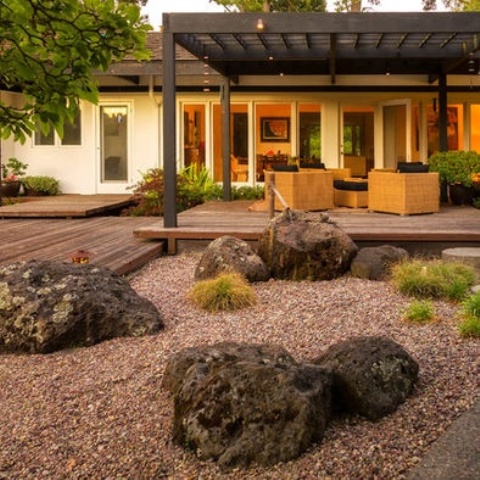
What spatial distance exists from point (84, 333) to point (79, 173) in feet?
38.2

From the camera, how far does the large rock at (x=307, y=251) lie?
23.2 ft

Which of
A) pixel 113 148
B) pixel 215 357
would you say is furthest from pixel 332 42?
pixel 215 357

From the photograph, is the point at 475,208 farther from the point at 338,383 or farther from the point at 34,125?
the point at 34,125

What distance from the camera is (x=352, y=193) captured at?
11844mm

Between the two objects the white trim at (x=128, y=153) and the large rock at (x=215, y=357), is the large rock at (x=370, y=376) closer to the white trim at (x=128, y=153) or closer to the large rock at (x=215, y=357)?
the large rock at (x=215, y=357)

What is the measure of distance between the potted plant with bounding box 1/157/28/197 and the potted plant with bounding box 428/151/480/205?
8619mm

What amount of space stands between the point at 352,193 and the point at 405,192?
1.50 metres

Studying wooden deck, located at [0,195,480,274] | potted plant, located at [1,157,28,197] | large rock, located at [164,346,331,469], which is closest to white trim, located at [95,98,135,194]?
potted plant, located at [1,157,28,197]

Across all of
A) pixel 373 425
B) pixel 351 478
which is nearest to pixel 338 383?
pixel 373 425

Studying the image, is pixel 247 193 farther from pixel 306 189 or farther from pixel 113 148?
pixel 306 189

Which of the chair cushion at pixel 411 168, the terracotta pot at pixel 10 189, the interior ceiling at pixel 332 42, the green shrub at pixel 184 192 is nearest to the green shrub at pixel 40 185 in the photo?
the terracotta pot at pixel 10 189

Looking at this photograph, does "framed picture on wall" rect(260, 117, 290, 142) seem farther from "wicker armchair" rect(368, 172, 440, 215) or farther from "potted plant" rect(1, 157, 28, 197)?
"potted plant" rect(1, 157, 28, 197)

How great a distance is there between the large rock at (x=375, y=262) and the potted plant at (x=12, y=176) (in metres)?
9.98

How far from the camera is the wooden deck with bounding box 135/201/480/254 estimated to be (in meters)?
8.28
